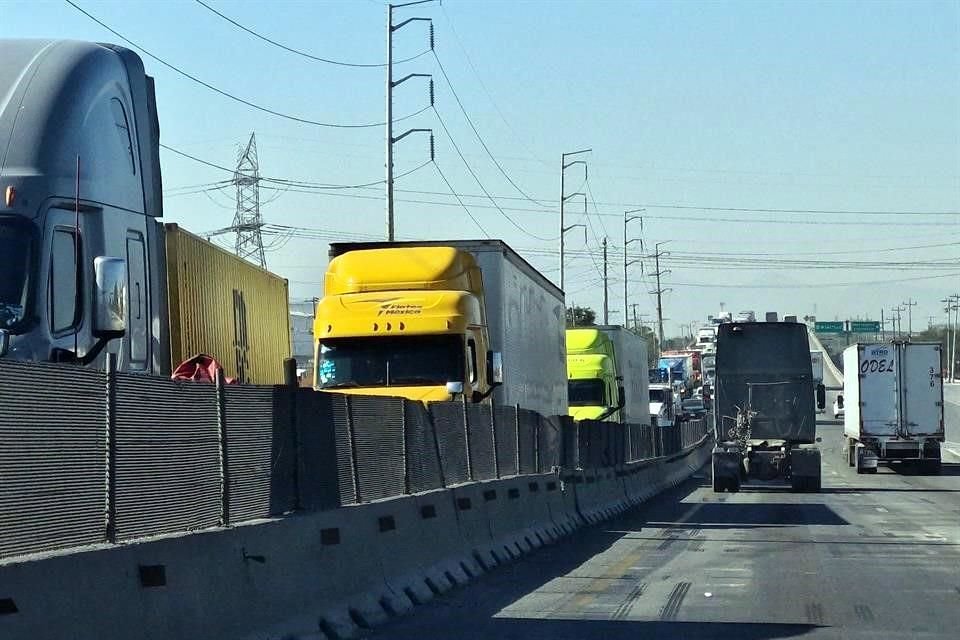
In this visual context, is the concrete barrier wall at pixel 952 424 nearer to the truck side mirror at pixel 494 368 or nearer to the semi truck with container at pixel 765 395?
the semi truck with container at pixel 765 395

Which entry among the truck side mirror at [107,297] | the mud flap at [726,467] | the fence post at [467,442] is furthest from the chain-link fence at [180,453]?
the mud flap at [726,467]

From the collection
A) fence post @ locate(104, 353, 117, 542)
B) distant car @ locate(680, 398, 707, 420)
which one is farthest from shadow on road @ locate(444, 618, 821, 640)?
distant car @ locate(680, 398, 707, 420)

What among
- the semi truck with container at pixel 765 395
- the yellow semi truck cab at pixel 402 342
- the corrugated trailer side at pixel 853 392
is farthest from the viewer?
the corrugated trailer side at pixel 853 392

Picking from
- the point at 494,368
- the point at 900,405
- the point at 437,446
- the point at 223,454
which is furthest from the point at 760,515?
the point at 900,405

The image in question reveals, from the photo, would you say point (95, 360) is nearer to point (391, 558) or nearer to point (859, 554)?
point (391, 558)

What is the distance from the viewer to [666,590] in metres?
13.6

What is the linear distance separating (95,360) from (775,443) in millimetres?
27775

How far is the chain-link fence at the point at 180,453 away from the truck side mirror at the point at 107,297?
1.22 meters

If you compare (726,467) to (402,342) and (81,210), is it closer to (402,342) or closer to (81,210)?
(402,342)

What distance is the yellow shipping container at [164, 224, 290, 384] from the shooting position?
52.4 ft

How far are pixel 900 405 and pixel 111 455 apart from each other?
146ft

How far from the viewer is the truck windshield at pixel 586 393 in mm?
39750

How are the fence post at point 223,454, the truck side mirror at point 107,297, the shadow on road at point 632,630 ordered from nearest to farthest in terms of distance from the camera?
the fence post at point 223,454, the shadow on road at point 632,630, the truck side mirror at point 107,297

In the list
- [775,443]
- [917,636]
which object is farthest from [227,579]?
[775,443]
